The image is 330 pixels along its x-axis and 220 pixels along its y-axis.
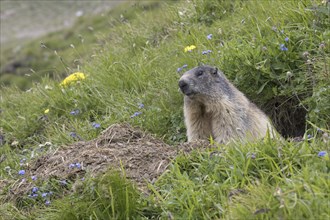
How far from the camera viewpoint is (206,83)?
645cm


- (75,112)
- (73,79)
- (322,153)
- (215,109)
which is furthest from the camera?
(73,79)

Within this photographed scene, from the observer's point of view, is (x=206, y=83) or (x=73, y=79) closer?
(x=206, y=83)

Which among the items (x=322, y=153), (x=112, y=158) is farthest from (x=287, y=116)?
(x=322, y=153)

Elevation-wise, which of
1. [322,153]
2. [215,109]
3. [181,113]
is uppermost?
[322,153]

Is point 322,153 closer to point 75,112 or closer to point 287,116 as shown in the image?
point 287,116

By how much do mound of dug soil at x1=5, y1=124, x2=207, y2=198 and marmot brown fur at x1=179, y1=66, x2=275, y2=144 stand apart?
1.60ft

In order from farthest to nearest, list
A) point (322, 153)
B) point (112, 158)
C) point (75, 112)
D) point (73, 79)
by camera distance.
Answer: point (73, 79) < point (75, 112) < point (112, 158) < point (322, 153)

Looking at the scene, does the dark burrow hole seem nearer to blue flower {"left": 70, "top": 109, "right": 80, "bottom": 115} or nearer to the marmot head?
the marmot head

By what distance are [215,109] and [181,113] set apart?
86 centimetres

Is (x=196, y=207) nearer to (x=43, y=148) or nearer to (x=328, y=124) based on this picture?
(x=328, y=124)

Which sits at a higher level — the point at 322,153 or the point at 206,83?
the point at 322,153

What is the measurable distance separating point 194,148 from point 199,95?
1092 mm

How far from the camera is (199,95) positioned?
253 inches

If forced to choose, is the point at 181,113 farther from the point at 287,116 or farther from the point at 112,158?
the point at 112,158
